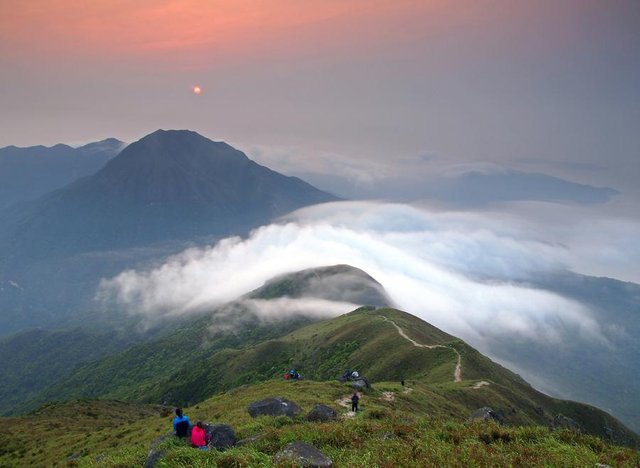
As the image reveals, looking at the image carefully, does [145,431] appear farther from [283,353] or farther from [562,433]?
[283,353]

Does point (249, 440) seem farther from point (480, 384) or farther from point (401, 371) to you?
A: point (401, 371)

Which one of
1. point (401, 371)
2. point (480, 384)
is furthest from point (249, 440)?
point (401, 371)

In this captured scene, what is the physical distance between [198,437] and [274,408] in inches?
495

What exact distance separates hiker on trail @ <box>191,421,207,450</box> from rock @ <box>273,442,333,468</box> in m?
7.13

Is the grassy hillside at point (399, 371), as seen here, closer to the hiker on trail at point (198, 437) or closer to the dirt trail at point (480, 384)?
the dirt trail at point (480, 384)

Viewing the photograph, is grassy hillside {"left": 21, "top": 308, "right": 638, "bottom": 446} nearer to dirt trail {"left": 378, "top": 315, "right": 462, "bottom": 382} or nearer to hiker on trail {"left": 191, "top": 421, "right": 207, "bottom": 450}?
dirt trail {"left": 378, "top": 315, "right": 462, "bottom": 382}

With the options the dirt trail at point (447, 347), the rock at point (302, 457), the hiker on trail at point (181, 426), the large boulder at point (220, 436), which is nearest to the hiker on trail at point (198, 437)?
the large boulder at point (220, 436)

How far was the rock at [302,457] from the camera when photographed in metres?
21.2

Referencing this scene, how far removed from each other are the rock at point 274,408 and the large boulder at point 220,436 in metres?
9.37

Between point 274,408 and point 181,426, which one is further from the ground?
point 181,426

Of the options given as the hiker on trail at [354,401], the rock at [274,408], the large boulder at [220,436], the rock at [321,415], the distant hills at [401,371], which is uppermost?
the large boulder at [220,436]

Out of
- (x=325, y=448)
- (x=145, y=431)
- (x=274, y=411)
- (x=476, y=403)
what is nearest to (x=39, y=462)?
(x=145, y=431)

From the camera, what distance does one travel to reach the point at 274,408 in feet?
127

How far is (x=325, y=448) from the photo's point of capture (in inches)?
978
